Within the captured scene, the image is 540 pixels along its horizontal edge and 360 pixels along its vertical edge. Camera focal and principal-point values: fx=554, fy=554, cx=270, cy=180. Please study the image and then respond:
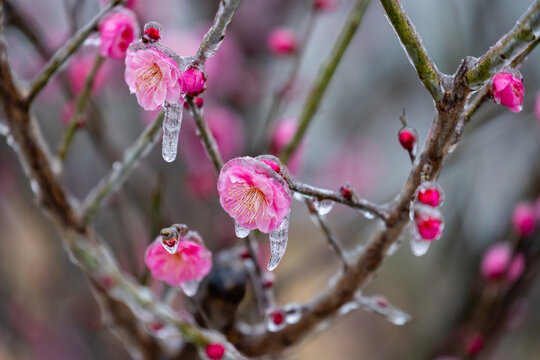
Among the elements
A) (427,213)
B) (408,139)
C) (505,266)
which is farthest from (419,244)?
(505,266)

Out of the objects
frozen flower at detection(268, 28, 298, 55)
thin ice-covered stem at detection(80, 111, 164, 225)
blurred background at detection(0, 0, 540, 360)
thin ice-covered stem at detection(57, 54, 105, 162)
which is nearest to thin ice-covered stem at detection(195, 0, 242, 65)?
thin ice-covered stem at detection(80, 111, 164, 225)

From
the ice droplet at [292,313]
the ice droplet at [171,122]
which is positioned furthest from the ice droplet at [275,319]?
the ice droplet at [171,122]

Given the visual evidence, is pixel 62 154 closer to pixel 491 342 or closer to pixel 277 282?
pixel 277 282

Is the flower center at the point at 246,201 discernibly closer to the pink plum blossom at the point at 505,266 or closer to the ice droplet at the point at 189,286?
the ice droplet at the point at 189,286

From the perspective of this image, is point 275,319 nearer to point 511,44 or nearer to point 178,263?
point 178,263

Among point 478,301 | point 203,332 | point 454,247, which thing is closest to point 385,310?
point 203,332

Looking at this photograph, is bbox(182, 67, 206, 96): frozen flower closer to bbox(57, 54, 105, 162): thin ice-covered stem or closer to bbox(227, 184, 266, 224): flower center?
bbox(227, 184, 266, 224): flower center

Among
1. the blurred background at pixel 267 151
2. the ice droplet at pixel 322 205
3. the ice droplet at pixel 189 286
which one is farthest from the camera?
the blurred background at pixel 267 151
